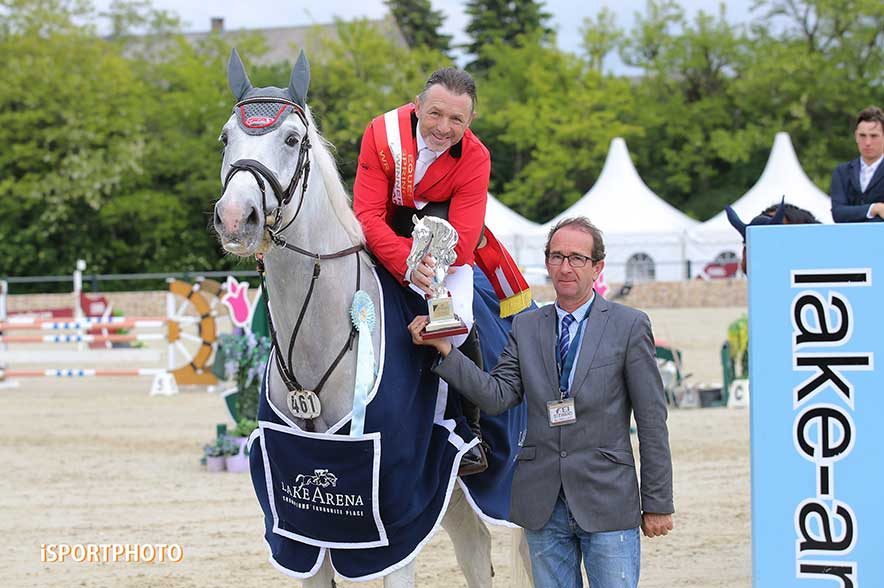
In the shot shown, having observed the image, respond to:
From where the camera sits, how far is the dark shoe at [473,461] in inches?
165

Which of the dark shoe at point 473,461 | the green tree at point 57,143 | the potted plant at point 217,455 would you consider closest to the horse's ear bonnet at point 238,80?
the dark shoe at point 473,461

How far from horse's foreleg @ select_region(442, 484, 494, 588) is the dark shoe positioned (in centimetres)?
69

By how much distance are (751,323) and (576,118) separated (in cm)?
3572

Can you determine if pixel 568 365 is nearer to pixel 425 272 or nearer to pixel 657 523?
pixel 657 523

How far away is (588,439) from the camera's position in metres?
3.32

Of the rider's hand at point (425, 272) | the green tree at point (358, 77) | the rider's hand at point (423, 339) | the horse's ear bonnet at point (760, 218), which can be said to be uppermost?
the green tree at point (358, 77)

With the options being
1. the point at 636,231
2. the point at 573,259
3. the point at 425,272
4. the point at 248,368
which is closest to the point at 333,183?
the point at 425,272

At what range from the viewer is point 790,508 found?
3215mm

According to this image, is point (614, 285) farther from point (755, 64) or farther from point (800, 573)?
point (800, 573)

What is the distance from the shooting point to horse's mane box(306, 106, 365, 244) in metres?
3.92

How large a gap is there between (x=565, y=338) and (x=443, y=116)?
1.02 meters

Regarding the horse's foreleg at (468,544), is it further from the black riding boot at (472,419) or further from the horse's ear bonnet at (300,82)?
the horse's ear bonnet at (300,82)

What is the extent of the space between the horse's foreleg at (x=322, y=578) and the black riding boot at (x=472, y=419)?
2.01 ft

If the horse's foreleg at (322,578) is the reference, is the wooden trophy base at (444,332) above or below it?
above
